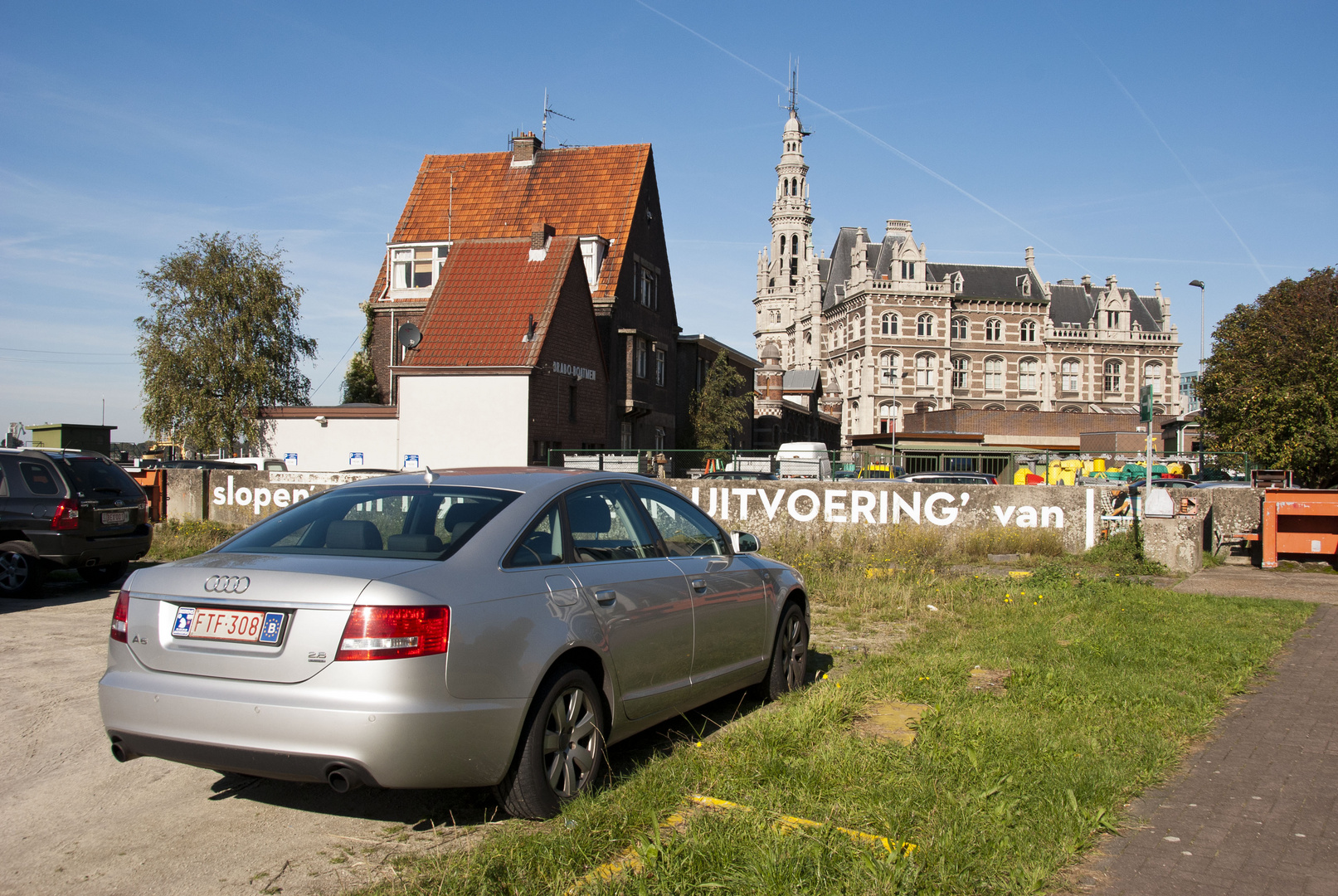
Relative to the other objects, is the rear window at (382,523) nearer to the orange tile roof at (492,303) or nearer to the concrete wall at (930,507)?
the concrete wall at (930,507)

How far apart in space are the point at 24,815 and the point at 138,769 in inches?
30.4

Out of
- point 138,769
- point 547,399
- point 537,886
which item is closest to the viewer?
point 537,886

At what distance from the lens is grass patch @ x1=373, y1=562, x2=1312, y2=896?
12.2ft

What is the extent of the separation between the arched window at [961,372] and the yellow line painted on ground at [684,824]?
3403 inches

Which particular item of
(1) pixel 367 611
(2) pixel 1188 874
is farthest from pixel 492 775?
(2) pixel 1188 874

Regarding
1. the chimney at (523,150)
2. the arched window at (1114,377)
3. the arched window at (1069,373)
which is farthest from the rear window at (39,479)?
the arched window at (1114,377)

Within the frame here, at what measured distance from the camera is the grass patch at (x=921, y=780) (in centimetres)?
371

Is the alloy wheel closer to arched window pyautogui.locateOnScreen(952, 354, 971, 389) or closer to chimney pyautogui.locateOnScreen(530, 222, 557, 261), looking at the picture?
chimney pyautogui.locateOnScreen(530, 222, 557, 261)

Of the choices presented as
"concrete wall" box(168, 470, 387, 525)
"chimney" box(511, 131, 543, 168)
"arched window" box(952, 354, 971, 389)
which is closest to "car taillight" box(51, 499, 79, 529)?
"concrete wall" box(168, 470, 387, 525)

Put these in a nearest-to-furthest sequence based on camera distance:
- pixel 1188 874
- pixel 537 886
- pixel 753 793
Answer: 1. pixel 537 886
2. pixel 1188 874
3. pixel 753 793

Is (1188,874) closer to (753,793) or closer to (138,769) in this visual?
(753,793)

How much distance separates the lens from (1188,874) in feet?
12.9

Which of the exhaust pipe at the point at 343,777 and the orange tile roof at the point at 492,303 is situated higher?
the orange tile roof at the point at 492,303

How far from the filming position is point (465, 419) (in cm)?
2997
